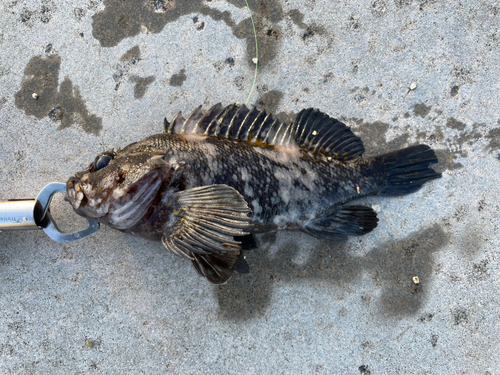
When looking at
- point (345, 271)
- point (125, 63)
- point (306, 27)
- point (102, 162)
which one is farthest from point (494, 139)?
point (125, 63)

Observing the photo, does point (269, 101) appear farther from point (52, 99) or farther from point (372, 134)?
point (52, 99)

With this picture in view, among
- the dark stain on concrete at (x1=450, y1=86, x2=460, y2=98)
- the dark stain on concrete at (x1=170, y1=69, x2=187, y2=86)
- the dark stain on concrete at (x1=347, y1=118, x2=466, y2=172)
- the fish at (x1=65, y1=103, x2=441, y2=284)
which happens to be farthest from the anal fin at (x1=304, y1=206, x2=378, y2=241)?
the dark stain on concrete at (x1=170, y1=69, x2=187, y2=86)

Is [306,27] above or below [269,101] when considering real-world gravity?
above

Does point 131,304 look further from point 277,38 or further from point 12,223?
point 277,38

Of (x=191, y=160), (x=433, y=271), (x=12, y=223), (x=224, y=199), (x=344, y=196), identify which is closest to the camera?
(x=224, y=199)

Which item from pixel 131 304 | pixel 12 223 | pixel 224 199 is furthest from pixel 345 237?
pixel 12 223

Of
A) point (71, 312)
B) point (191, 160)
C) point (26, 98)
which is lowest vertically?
point (71, 312)

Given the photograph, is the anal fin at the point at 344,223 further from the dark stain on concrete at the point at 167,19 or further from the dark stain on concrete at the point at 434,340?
the dark stain on concrete at the point at 167,19
